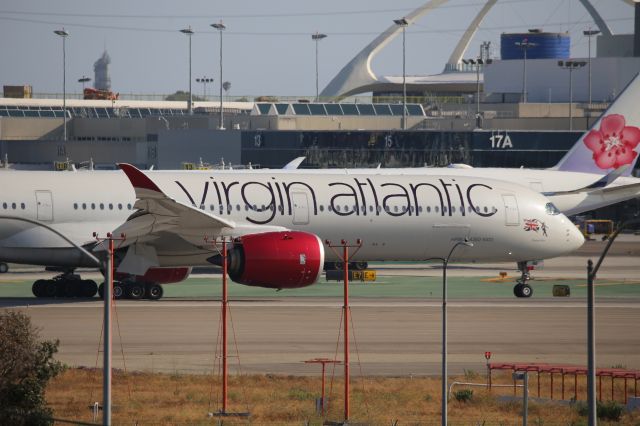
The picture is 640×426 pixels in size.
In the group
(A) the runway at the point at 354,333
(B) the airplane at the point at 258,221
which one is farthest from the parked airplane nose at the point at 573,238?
(A) the runway at the point at 354,333

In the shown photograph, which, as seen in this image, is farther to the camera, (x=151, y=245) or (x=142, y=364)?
(x=151, y=245)

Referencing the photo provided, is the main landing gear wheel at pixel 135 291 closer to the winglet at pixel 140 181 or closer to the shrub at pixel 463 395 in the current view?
the winglet at pixel 140 181

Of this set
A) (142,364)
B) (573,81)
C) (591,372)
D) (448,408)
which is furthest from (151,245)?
(573,81)

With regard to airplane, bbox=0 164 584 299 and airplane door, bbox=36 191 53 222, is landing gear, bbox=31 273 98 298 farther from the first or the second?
airplane door, bbox=36 191 53 222

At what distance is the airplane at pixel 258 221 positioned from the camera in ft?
135

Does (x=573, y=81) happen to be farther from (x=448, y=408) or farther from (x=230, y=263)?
(x=448, y=408)

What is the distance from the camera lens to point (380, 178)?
48.0m

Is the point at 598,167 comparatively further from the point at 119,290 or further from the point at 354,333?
the point at 354,333

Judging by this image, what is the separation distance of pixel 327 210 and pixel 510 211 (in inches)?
290

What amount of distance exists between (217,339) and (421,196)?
13.4m

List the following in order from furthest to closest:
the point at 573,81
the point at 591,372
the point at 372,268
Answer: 1. the point at 573,81
2. the point at 372,268
3. the point at 591,372

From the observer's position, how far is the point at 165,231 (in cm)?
4225

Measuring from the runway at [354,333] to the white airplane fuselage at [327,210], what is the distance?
2237 millimetres

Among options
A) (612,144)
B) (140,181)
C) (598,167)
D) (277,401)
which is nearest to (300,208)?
(140,181)
